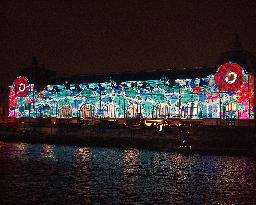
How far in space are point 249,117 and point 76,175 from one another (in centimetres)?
3251

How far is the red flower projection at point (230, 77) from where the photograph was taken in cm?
5856

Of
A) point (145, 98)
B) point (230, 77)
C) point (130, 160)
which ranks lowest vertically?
point (130, 160)

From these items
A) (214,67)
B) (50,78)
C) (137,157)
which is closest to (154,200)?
(137,157)

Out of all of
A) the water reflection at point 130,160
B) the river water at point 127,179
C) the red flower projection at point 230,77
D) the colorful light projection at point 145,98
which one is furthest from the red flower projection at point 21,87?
the river water at point 127,179

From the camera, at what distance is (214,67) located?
6159 cm

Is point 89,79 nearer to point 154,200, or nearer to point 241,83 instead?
point 241,83

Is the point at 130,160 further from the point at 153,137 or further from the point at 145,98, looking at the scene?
the point at 145,98

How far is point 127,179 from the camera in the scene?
2827cm

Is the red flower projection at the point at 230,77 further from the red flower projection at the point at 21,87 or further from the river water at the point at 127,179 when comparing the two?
the red flower projection at the point at 21,87

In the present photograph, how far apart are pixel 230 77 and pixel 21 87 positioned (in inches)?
1424

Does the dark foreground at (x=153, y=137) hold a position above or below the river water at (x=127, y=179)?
above

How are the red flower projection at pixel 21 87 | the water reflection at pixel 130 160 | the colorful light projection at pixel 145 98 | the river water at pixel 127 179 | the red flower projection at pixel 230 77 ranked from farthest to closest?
the red flower projection at pixel 21 87 → the colorful light projection at pixel 145 98 → the red flower projection at pixel 230 77 → the water reflection at pixel 130 160 → the river water at pixel 127 179

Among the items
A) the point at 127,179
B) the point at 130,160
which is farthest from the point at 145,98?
the point at 127,179

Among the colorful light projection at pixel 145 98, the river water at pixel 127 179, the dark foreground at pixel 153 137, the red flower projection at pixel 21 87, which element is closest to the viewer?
the river water at pixel 127 179
